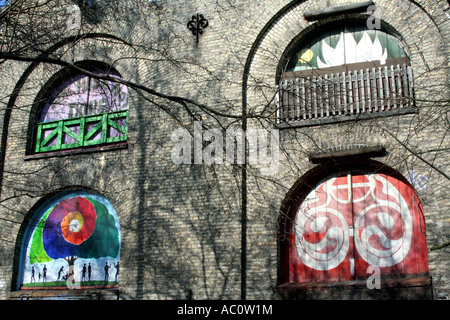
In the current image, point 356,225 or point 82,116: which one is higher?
point 82,116

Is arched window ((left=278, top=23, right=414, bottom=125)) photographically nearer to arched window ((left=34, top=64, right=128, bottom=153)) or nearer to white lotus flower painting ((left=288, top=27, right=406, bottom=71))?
white lotus flower painting ((left=288, top=27, right=406, bottom=71))

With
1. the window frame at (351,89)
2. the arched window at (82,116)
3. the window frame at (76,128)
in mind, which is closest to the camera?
the window frame at (351,89)

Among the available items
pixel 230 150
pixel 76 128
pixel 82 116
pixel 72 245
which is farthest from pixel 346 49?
pixel 72 245

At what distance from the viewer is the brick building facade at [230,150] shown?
9469mm

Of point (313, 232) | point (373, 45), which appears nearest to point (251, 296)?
A: point (313, 232)

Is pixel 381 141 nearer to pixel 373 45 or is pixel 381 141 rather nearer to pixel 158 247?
pixel 373 45

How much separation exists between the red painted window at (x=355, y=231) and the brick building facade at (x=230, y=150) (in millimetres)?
33

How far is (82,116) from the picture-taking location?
12289 mm

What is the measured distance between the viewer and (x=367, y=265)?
9.57 m

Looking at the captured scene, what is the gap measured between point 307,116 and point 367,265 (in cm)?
282

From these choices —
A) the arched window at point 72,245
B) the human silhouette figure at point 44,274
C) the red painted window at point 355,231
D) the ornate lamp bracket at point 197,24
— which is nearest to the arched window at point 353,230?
the red painted window at point 355,231

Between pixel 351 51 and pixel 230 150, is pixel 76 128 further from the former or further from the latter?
pixel 351 51

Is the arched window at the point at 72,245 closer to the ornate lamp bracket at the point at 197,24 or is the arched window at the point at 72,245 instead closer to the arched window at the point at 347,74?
the ornate lamp bracket at the point at 197,24

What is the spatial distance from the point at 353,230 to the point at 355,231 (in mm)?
37
